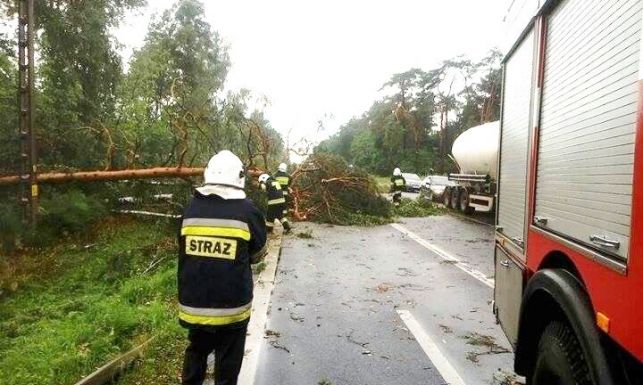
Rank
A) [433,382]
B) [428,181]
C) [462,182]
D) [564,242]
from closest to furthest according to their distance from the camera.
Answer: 1. [564,242]
2. [433,382]
3. [462,182]
4. [428,181]

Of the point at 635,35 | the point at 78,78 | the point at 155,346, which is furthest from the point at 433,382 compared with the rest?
the point at 78,78

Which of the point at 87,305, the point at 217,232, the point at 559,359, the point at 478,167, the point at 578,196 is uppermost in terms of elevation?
the point at 478,167

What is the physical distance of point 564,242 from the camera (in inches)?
94.0

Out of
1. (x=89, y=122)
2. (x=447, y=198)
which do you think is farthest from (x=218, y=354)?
(x=447, y=198)

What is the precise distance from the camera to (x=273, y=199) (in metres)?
11.7

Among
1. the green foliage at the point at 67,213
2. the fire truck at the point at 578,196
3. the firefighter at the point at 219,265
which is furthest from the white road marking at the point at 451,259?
the green foliage at the point at 67,213

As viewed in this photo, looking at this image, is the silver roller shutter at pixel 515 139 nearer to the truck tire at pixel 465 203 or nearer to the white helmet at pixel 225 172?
the white helmet at pixel 225 172

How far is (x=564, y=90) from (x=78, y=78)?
1558 cm

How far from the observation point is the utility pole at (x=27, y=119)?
416 inches

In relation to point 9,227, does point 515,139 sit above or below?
above

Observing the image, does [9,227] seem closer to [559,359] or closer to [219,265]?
[219,265]

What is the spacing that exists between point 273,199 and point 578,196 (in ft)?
31.7

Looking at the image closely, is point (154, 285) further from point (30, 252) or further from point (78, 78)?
point (78, 78)

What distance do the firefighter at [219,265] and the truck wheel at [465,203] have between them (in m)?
15.8
